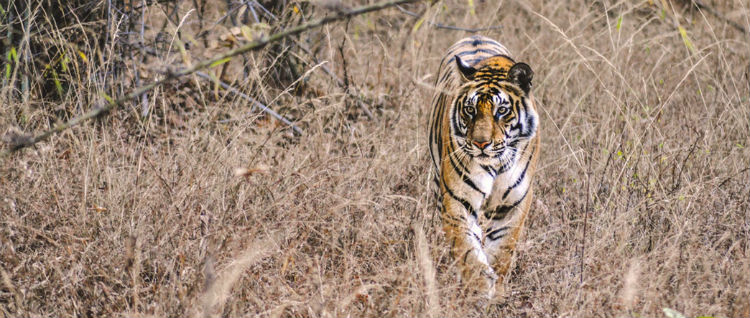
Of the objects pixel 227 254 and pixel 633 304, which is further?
pixel 227 254

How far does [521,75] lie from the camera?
337 centimetres

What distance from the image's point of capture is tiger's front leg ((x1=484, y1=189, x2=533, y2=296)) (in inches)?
133

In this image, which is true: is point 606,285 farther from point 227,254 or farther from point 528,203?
point 227,254

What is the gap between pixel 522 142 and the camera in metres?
3.42

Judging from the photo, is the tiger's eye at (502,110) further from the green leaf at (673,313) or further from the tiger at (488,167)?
A: the green leaf at (673,313)

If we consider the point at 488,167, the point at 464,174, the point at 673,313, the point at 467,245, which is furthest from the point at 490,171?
the point at 673,313

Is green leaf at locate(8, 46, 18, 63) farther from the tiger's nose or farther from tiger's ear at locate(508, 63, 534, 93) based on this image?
tiger's ear at locate(508, 63, 534, 93)

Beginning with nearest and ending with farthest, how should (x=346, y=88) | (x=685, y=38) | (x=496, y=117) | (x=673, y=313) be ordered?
(x=685, y=38) < (x=673, y=313) < (x=496, y=117) < (x=346, y=88)

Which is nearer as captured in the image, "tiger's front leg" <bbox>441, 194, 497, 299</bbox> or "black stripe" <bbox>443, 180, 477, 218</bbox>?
"tiger's front leg" <bbox>441, 194, 497, 299</bbox>

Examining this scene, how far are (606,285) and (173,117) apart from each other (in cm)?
288

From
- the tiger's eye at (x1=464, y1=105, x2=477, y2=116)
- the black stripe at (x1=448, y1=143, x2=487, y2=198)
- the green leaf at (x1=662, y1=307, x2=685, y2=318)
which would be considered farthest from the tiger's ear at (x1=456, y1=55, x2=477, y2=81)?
the green leaf at (x1=662, y1=307, x2=685, y2=318)

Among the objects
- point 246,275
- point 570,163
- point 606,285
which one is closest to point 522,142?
point 606,285

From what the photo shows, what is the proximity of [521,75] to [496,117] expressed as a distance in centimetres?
23

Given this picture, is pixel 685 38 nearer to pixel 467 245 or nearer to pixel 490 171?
pixel 490 171
